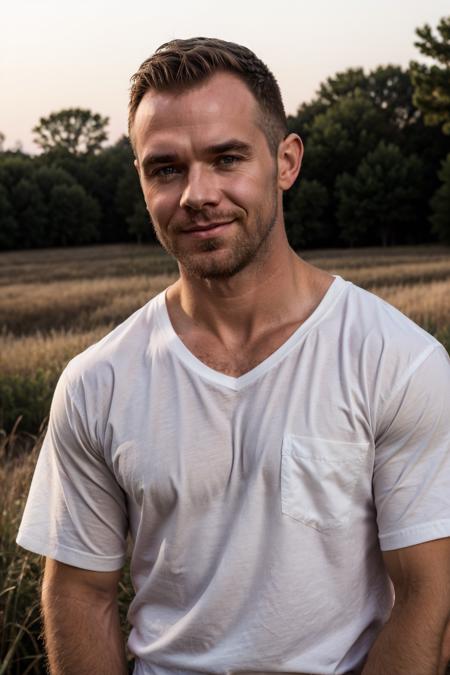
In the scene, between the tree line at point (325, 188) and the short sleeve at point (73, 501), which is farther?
the tree line at point (325, 188)

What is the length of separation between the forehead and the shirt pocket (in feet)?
2.44

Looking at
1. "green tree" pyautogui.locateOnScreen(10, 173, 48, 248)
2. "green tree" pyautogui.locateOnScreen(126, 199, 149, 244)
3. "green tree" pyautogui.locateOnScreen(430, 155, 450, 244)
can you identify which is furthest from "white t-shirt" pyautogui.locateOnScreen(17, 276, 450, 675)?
"green tree" pyautogui.locateOnScreen(10, 173, 48, 248)

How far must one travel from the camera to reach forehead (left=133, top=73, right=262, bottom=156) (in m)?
1.94

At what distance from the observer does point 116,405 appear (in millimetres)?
1979

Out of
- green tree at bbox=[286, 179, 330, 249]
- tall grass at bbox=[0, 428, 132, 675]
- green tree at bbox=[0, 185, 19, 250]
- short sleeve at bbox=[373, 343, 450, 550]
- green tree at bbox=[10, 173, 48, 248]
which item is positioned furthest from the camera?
green tree at bbox=[10, 173, 48, 248]

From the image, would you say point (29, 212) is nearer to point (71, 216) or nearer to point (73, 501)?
point (71, 216)

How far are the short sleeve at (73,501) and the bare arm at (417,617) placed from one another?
709 millimetres

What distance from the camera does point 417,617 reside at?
188 cm

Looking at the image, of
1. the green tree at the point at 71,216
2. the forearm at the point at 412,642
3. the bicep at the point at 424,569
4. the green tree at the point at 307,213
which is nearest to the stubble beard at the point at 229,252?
the bicep at the point at 424,569

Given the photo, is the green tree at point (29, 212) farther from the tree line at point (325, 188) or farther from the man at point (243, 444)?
the man at point (243, 444)

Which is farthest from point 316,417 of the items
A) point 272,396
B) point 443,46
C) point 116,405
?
point 443,46

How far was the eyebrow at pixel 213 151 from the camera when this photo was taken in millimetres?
1951

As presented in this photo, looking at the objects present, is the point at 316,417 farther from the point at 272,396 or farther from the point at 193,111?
the point at 193,111

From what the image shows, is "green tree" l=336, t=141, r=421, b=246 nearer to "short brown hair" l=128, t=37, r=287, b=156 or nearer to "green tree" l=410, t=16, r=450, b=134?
"green tree" l=410, t=16, r=450, b=134
